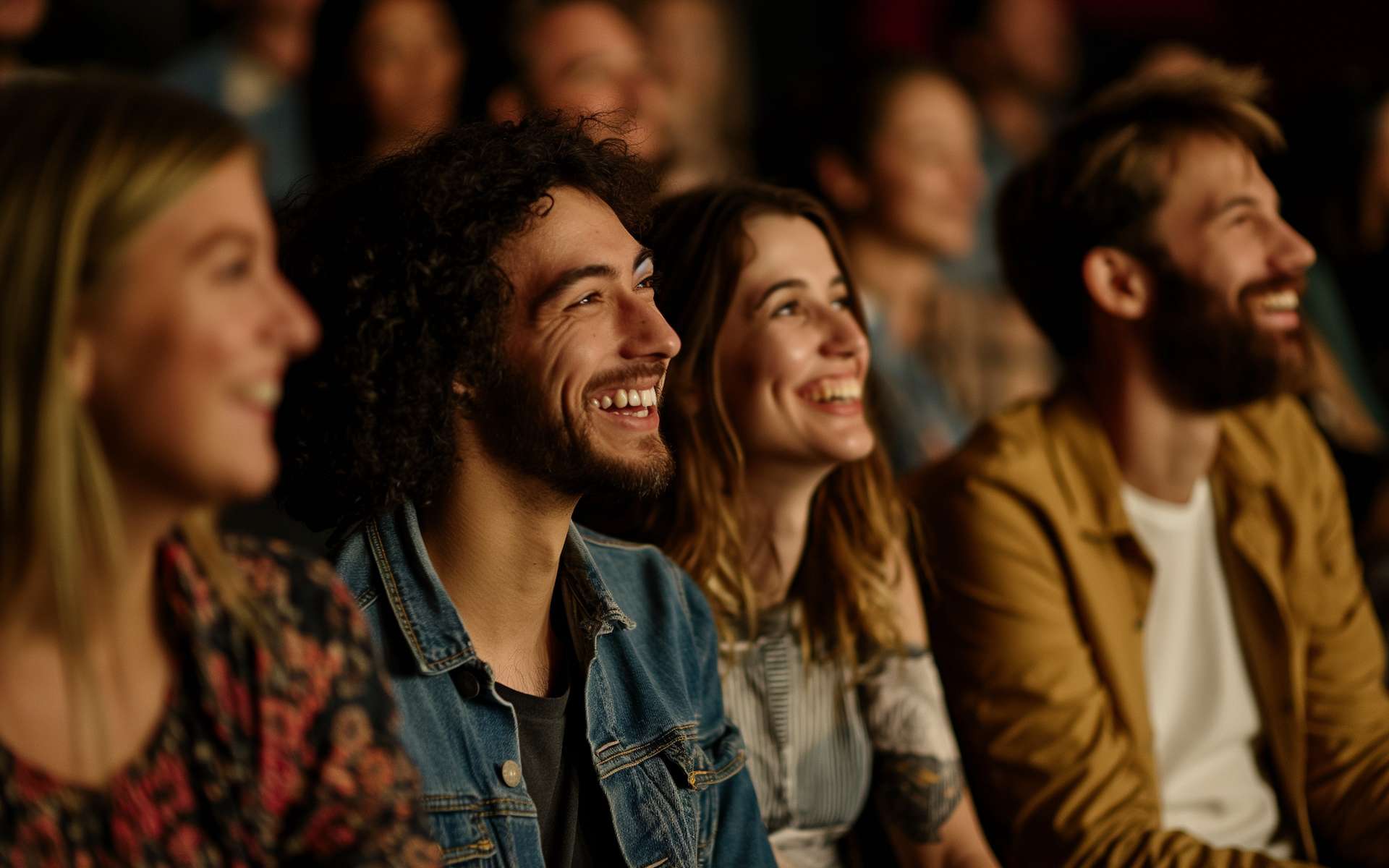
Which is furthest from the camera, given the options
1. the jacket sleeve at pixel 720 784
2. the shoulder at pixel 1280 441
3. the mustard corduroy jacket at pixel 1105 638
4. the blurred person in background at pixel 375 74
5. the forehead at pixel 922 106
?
the forehead at pixel 922 106

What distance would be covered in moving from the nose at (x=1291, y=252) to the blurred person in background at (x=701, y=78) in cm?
187

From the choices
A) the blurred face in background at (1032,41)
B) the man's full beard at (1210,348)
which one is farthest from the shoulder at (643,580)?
the blurred face in background at (1032,41)

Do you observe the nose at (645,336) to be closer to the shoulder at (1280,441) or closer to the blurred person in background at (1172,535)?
the blurred person in background at (1172,535)

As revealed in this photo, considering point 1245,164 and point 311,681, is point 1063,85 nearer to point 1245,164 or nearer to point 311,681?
point 1245,164

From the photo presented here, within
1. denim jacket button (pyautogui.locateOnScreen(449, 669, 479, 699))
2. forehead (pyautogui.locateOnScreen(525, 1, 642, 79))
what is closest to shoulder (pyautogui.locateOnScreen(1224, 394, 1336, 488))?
denim jacket button (pyautogui.locateOnScreen(449, 669, 479, 699))

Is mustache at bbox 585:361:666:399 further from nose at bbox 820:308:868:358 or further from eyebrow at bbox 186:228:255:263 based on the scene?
eyebrow at bbox 186:228:255:263

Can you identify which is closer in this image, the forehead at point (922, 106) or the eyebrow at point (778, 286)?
the eyebrow at point (778, 286)

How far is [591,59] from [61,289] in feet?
7.53

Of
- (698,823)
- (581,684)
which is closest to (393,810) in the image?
(581,684)

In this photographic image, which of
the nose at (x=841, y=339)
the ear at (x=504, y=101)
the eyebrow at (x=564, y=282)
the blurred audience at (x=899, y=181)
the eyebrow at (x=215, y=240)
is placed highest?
the ear at (x=504, y=101)

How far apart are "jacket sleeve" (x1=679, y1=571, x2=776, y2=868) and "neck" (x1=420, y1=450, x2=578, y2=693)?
0.22m

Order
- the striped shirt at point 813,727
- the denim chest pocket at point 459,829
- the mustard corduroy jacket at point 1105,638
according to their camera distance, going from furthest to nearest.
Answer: the mustard corduroy jacket at point 1105,638 < the striped shirt at point 813,727 < the denim chest pocket at point 459,829

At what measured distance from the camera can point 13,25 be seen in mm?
2535

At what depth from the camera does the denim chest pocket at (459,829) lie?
3.93 feet
